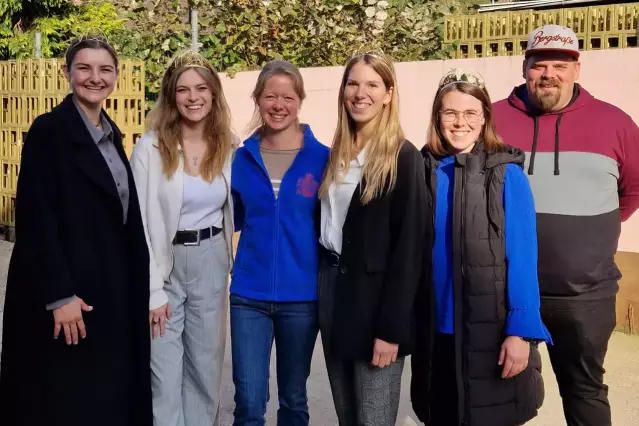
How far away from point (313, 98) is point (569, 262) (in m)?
4.81

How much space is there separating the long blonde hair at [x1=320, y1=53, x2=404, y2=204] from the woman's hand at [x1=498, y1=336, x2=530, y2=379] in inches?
26.7

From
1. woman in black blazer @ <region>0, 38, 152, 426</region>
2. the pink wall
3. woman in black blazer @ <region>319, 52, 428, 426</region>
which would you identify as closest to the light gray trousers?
woman in black blazer @ <region>0, 38, 152, 426</region>

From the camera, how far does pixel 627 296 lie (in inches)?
230

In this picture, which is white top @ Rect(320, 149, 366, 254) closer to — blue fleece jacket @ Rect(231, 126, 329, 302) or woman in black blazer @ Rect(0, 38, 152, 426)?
blue fleece jacket @ Rect(231, 126, 329, 302)

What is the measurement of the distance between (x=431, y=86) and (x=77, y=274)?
175 inches

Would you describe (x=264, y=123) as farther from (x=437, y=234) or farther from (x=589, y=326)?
(x=589, y=326)

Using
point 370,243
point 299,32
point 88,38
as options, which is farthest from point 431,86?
point 370,243

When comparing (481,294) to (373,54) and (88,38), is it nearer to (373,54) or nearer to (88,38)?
(373,54)

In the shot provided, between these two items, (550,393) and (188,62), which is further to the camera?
(550,393)

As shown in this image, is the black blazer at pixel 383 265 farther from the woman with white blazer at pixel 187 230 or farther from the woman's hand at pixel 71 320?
the woman's hand at pixel 71 320

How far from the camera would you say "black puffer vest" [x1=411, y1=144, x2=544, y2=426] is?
2855mm

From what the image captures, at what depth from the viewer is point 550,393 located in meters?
4.91

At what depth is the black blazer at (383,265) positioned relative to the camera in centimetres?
288

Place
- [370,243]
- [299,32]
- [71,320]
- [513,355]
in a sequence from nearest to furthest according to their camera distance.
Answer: [513,355] → [370,243] → [71,320] → [299,32]
